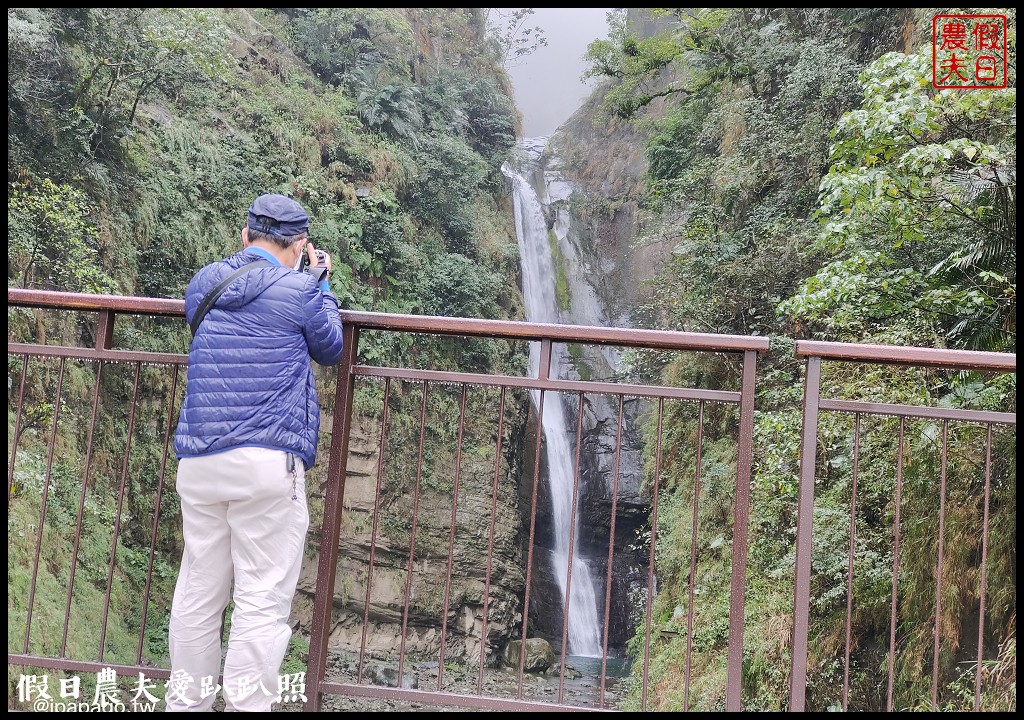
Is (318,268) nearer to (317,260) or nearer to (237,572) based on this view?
(317,260)

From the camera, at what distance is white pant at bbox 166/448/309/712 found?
2.45m

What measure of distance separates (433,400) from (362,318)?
9.20 metres

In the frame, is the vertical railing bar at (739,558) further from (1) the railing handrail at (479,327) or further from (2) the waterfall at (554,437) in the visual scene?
(2) the waterfall at (554,437)

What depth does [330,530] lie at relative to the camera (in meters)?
2.89

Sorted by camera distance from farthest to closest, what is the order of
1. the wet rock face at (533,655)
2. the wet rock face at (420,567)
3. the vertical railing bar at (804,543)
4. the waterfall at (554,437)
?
the waterfall at (554,437) < the wet rock face at (420,567) < the wet rock face at (533,655) < the vertical railing bar at (804,543)

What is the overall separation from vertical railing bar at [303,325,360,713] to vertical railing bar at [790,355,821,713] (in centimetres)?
166

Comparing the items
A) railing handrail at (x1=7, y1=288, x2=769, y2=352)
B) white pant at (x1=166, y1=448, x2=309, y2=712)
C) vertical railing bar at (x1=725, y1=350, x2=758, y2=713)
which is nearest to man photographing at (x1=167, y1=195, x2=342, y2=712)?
white pant at (x1=166, y1=448, x2=309, y2=712)

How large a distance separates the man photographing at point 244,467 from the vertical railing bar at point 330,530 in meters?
0.22

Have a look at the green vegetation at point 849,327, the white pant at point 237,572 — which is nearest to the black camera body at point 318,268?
the white pant at point 237,572

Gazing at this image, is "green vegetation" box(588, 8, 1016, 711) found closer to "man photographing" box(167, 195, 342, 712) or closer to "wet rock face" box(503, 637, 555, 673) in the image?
"wet rock face" box(503, 637, 555, 673)

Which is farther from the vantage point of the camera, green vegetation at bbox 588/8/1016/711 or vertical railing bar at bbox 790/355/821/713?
green vegetation at bbox 588/8/1016/711

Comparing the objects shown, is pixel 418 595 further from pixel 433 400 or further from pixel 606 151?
pixel 606 151

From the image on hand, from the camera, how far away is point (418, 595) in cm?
1107

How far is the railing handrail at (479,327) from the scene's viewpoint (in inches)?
109
